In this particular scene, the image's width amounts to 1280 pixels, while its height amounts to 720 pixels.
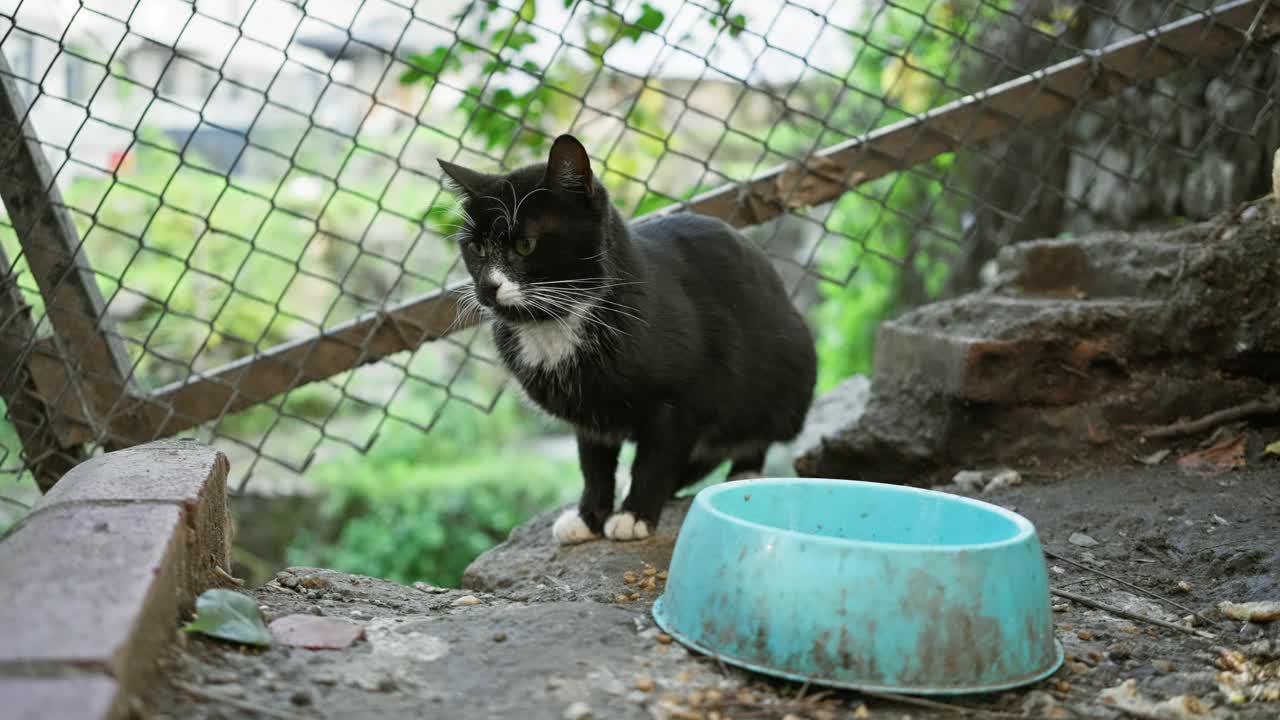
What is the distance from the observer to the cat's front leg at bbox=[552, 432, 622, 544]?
2645 millimetres

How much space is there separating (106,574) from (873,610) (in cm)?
103

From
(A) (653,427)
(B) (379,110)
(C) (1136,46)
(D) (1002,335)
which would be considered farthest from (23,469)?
(B) (379,110)

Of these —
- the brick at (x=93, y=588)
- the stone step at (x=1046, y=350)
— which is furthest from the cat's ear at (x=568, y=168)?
the stone step at (x=1046, y=350)

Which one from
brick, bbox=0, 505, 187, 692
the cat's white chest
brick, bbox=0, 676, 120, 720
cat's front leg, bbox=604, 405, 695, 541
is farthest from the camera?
cat's front leg, bbox=604, 405, 695, 541

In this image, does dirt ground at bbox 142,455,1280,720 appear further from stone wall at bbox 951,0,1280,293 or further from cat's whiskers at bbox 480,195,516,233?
stone wall at bbox 951,0,1280,293

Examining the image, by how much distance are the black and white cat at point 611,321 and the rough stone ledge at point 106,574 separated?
2.39ft

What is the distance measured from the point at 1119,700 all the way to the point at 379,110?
9122 mm

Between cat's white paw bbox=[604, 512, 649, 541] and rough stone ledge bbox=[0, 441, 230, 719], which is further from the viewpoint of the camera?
cat's white paw bbox=[604, 512, 649, 541]

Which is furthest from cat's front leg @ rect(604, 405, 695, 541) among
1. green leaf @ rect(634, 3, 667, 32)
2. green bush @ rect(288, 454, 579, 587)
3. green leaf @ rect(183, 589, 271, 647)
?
green bush @ rect(288, 454, 579, 587)

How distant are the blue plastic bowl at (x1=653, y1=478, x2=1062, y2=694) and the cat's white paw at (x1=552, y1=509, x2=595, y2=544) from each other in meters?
0.90

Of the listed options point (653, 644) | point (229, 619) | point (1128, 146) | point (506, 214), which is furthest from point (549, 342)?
point (1128, 146)

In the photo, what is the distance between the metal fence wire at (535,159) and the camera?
9.57ft

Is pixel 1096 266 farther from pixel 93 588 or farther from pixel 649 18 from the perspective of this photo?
pixel 93 588

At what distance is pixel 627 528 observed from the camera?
2.56 metres
